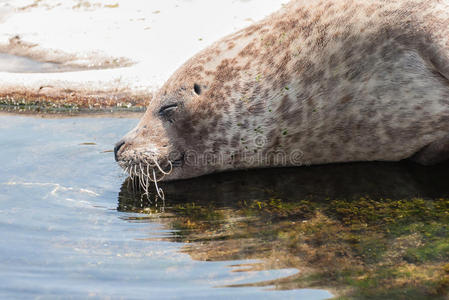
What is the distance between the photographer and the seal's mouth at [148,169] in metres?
4.55

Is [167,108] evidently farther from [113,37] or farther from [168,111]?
[113,37]

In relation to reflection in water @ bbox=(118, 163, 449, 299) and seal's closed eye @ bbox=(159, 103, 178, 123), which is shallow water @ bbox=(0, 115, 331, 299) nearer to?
reflection in water @ bbox=(118, 163, 449, 299)

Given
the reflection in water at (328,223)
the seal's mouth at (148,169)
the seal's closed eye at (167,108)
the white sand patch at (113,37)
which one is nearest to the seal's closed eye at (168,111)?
the seal's closed eye at (167,108)

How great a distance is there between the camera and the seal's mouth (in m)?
4.55

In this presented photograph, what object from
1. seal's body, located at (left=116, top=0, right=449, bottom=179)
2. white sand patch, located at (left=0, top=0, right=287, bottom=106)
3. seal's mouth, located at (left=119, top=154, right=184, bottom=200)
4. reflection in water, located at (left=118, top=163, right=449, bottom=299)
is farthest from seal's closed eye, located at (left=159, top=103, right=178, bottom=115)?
white sand patch, located at (left=0, top=0, right=287, bottom=106)

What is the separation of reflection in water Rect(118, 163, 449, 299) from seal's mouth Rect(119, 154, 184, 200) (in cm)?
11

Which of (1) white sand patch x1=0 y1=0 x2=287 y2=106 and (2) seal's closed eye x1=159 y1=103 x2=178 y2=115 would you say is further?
(1) white sand patch x1=0 y1=0 x2=287 y2=106

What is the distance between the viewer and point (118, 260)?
2.94m

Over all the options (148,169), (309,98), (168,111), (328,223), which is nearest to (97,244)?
(328,223)

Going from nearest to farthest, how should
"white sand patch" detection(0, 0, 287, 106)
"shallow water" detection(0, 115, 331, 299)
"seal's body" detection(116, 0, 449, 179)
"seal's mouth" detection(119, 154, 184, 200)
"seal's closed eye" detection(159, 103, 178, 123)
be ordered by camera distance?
"shallow water" detection(0, 115, 331, 299) → "seal's body" detection(116, 0, 449, 179) → "seal's mouth" detection(119, 154, 184, 200) → "seal's closed eye" detection(159, 103, 178, 123) → "white sand patch" detection(0, 0, 287, 106)

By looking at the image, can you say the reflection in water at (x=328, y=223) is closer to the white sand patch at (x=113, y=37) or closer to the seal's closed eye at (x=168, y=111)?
the seal's closed eye at (x=168, y=111)

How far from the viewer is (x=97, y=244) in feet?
10.5

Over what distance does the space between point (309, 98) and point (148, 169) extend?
135 centimetres

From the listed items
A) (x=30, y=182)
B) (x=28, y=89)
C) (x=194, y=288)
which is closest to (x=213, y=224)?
(x=194, y=288)
